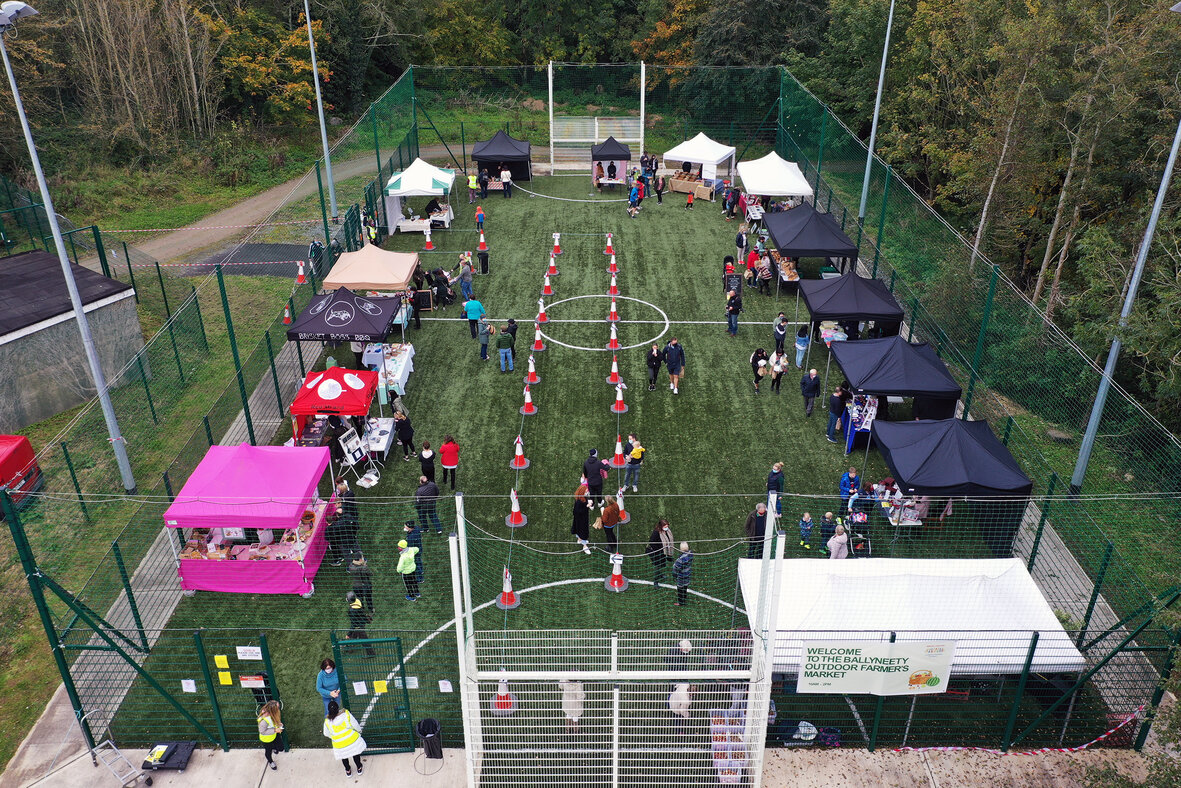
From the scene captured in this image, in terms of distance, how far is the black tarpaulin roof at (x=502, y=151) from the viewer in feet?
105

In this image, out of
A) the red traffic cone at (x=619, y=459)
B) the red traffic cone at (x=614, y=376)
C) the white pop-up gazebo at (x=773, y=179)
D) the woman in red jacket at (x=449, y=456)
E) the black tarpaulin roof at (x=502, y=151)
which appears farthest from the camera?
the black tarpaulin roof at (x=502, y=151)

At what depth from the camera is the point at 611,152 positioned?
32406 mm

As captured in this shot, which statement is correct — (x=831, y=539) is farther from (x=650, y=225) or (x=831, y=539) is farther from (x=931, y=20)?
(x=931, y=20)

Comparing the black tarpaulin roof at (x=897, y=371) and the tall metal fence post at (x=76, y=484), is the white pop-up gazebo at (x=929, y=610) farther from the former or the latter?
the tall metal fence post at (x=76, y=484)

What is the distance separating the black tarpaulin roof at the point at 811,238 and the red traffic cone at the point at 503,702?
48.3 ft

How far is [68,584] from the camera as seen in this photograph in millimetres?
14367

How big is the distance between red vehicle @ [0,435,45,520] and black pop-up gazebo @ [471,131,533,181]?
62.6 ft

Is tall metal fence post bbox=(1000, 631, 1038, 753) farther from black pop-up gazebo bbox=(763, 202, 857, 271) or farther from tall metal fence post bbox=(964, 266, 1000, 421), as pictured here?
black pop-up gazebo bbox=(763, 202, 857, 271)

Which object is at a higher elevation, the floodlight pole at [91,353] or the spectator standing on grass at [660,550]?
the floodlight pole at [91,353]

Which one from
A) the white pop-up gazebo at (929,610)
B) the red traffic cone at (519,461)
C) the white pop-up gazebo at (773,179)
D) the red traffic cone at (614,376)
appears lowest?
the red traffic cone at (519,461)

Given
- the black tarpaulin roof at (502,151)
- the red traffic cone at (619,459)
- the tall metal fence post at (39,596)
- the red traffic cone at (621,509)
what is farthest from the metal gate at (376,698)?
the black tarpaulin roof at (502,151)

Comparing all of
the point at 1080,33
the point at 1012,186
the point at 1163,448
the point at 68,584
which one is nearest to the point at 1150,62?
the point at 1080,33

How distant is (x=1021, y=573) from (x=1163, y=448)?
3841mm

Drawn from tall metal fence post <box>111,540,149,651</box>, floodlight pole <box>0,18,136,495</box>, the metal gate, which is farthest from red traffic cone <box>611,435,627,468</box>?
floodlight pole <box>0,18,136,495</box>
